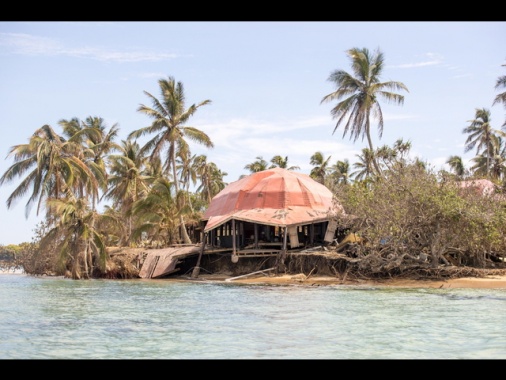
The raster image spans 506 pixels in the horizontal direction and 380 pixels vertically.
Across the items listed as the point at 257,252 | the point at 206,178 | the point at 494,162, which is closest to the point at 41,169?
the point at 257,252

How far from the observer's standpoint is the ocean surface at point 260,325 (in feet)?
33.0

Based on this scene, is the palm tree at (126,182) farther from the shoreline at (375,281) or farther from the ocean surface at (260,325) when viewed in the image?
the ocean surface at (260,325)

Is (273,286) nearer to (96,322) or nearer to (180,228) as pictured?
(96,322)

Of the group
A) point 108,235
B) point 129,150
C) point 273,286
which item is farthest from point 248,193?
point 108,235

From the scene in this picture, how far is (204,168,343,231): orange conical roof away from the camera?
102 ft

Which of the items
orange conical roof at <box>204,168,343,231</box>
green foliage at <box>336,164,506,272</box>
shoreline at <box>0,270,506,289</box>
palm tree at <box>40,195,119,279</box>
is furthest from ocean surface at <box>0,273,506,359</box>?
palm tree at <box>40,195,119,279</box>

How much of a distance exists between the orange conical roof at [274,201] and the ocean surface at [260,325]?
355 inches

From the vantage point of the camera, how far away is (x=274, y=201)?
34.4 metres

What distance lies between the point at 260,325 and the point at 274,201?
21.1 m

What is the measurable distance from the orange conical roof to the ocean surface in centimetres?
903

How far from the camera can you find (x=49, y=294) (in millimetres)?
23328

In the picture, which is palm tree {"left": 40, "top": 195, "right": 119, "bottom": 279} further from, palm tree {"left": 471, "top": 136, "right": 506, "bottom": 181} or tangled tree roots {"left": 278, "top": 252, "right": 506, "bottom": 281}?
palm tree {"left": 471, "top": 136, "right": 506, "bottom": 181}

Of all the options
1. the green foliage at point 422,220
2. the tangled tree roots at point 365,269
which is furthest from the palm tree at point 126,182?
the green foliage at point 422,220

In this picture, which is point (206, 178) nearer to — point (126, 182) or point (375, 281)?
point (126, 182)
